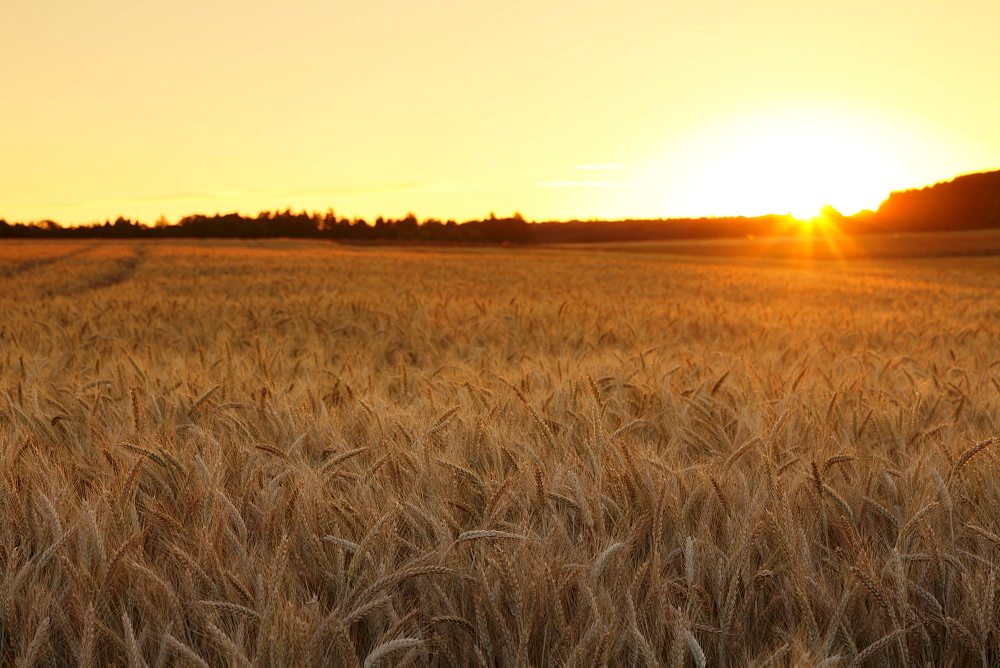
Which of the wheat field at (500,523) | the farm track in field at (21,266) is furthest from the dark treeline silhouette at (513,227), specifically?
the wheat field at (500,523)

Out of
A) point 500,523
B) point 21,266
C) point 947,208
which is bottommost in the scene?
point 21,266

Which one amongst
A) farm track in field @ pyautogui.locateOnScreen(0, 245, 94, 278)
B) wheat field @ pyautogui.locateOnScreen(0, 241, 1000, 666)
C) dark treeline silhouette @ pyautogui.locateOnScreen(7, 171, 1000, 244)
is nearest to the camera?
wheat field @ pyautogui.locateOnScreen(0, 241, 1000, 666)

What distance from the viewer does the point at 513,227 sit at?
71.1 metres

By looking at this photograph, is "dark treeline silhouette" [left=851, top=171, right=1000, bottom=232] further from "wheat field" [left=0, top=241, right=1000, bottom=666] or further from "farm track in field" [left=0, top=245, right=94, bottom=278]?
"wheat field" [left=0, top=241, right=1000, bottom=666]

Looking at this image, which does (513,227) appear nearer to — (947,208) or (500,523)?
(947,208)

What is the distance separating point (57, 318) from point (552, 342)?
11.9 feet

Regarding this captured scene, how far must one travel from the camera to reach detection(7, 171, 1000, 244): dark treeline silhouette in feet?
227

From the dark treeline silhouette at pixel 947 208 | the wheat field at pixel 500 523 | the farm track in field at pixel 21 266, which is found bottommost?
the farm track in field at pixel 21 266

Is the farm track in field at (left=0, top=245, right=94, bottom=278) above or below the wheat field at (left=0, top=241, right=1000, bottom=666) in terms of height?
below

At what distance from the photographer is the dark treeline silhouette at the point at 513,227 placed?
69125 millimetres

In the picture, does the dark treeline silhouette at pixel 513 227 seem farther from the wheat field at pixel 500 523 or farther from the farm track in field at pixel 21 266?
the wheat field at pixel 500 523

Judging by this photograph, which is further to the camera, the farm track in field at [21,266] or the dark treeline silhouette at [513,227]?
the dark treeline silhouette at [513,227]

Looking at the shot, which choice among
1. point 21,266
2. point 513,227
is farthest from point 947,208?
point 21,266

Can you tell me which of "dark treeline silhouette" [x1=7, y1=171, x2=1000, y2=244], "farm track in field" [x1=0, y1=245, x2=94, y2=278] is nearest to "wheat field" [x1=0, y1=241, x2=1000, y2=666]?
"farm track in field" [x1=0, y1=245, x2=94, y2=278]
